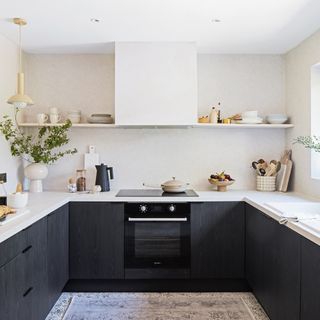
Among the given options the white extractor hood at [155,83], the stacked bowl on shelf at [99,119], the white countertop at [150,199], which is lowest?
the white countertop at [150,199]

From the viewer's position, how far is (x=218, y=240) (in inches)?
116

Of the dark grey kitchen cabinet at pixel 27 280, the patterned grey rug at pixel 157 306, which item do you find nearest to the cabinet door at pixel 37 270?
the dark grey kitchen cabinet at pixel 27 280

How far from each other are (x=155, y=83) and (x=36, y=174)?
56.8 inches

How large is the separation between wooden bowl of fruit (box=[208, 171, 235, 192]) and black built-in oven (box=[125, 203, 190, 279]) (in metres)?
0.50

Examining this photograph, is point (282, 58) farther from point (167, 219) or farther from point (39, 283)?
point (39, 283)

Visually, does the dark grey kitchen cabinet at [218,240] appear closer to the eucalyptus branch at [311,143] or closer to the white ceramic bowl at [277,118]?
the eucalyptus branch at [311,143]

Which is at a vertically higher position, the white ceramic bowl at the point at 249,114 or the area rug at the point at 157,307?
the white ceramic bowl at the point at 249,114

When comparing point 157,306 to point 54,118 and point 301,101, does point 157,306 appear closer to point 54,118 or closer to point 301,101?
point 54,118

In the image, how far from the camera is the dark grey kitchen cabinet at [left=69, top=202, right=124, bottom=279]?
2926 mm

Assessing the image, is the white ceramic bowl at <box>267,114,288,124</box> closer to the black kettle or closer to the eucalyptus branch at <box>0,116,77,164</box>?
the black kettle

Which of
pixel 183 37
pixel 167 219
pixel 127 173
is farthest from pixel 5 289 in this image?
pixel 183 37

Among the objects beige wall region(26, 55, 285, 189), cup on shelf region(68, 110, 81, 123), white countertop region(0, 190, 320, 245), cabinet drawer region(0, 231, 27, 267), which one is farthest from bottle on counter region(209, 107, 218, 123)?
cabinet drawer region(0, 231, 27, 267)

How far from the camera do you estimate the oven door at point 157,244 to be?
2930mm

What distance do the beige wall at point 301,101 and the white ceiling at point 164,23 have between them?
13cm
